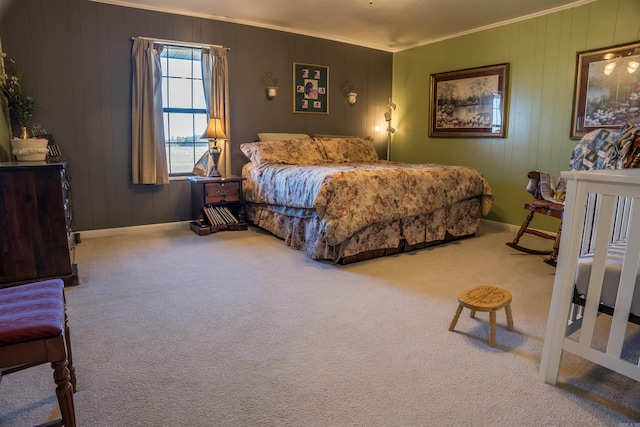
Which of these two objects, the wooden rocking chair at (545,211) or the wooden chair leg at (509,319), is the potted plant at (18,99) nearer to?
the wooden chair leg at (509,319)

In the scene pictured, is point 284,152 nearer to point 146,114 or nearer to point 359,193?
point 146,114

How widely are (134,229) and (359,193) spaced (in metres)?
2.63

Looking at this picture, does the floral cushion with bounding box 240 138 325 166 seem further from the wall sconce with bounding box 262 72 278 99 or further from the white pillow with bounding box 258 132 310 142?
the wall sconce with bounding box 262 72 278 99

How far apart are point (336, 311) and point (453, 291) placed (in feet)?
2.90

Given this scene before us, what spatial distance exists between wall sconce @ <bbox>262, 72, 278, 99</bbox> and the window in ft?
2.56

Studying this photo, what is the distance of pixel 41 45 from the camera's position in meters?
3.83

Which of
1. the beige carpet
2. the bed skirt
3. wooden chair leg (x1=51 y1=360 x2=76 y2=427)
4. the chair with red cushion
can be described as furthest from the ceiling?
wooden chair leg (x1=51 y1=360 x2=76 y2=427)

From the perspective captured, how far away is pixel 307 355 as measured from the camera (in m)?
1.95

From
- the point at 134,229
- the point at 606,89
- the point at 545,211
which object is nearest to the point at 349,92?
the point at 606,89

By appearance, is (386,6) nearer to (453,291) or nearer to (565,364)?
(453,291)

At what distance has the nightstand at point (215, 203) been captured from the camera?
447 centimetres

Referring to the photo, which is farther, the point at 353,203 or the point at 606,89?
the point at 606,89

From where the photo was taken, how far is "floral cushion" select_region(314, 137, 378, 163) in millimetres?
4989


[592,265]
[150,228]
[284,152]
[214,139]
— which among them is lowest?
[150,228]
